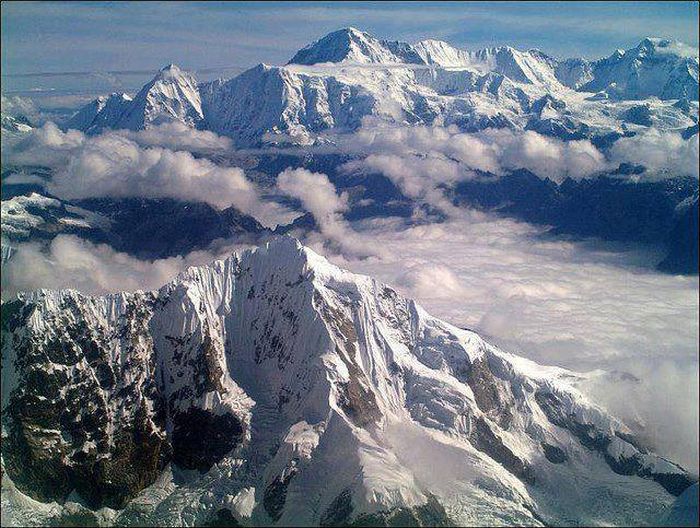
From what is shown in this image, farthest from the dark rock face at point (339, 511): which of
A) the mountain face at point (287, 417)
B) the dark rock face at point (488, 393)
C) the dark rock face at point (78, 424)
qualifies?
the dark rock face at point (488, 393)

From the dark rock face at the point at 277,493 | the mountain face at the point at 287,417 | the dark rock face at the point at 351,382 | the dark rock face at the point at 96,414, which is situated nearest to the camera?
the dark rock face at the point at 277,493

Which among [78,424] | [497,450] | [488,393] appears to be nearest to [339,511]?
[497,450]

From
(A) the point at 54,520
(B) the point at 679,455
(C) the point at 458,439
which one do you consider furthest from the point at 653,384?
(A) the point at 54,520

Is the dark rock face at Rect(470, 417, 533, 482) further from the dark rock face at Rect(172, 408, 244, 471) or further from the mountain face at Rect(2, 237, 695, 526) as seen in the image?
the dark rock face at Rect(172, 408, 244, 471)

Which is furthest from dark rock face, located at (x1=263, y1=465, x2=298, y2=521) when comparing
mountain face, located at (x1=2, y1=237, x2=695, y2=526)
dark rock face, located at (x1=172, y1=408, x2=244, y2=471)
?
dark rock face, located at (x1=172, y1=408, x2=244, y2=471)

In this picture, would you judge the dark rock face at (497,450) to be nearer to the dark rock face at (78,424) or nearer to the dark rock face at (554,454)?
the dark rock face at (554,454)

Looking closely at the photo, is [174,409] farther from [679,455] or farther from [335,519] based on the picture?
[679,455]

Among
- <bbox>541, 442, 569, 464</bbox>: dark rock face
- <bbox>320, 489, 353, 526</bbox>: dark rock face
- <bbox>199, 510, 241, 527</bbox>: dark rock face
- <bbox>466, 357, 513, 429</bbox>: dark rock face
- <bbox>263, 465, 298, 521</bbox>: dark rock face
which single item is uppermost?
<bbox>466, 357, 513, 429</bbox>: dark rock face

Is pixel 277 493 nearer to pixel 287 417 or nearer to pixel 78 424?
pixel 287 417

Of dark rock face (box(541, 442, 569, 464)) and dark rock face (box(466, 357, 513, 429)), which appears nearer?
dark rock face (box(541, 442, 569, 464))
